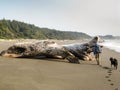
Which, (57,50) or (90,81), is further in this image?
(57,50)

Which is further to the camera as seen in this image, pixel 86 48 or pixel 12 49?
pixel 12 49

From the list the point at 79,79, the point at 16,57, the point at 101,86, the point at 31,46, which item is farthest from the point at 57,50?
the point at 101,86

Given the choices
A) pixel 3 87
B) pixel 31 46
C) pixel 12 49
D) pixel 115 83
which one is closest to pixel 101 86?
pixel 115 83

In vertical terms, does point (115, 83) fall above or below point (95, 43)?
below

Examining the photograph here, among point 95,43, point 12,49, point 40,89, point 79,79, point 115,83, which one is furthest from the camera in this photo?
point 12,49

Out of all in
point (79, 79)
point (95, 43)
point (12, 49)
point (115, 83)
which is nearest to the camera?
point (115, 83)

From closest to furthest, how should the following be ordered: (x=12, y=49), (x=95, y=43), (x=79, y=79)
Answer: (x=79, y=79), (x=95, y=43), (x=12, y=49)

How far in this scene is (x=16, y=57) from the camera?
13.7m

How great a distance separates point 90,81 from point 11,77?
2573mm

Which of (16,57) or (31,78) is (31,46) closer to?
(16,57)

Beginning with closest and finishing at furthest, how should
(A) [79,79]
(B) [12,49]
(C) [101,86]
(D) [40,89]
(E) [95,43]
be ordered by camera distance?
(D) [40,89]
(C) [101,86]
(A) [79,79]
(E) [95,43]
(B) [12,49]

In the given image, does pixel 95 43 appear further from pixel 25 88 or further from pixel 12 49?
pixel 25 88

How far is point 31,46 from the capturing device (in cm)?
1365

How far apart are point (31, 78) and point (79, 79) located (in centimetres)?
161
